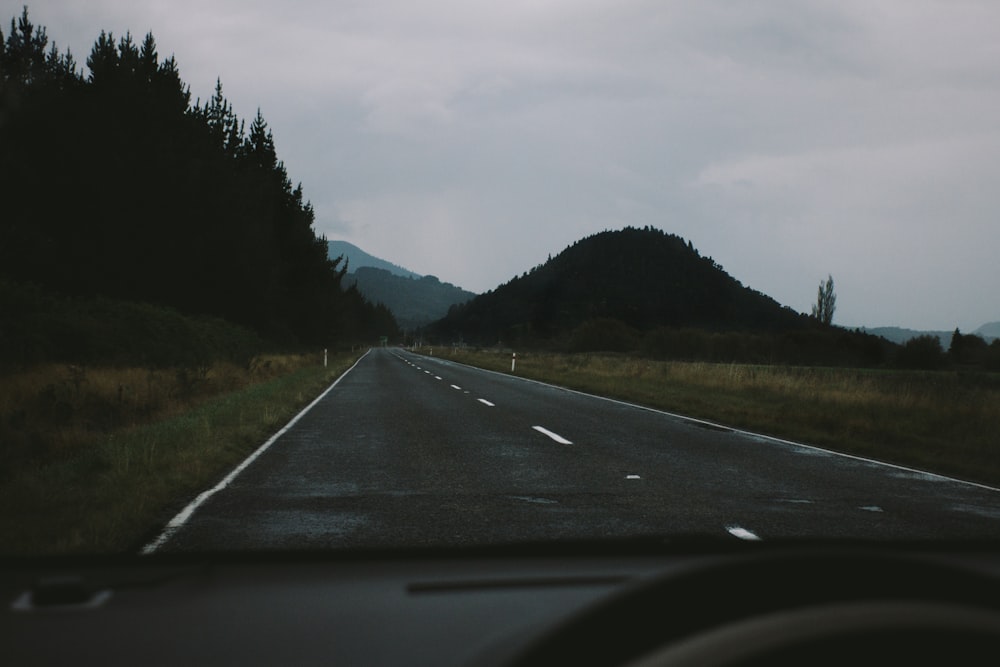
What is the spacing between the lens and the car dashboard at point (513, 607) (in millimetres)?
1244

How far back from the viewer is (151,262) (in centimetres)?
4094

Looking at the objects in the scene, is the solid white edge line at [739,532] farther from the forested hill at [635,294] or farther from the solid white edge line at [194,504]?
the forested hill at [635,294]

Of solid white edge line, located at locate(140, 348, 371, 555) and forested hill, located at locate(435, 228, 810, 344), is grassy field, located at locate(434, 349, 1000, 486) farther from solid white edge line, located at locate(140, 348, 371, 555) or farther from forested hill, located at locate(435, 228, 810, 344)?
forested hill, located at locate(435, 228, 810, 344)

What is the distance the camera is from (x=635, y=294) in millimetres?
136875

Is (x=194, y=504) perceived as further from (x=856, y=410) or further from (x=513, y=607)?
(x=856, y=410)

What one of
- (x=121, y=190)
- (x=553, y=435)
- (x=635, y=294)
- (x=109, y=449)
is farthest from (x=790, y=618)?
(x=635, y=294)

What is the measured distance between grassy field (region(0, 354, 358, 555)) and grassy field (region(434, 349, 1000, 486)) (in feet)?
31.7

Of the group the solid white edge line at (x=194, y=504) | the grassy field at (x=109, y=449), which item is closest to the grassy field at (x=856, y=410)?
the solid white edge line at (x=194, y=504)

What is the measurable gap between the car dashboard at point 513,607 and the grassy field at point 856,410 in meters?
9.41

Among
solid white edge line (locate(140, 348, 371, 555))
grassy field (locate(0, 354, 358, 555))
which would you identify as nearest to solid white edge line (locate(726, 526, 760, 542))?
solid white edge line (locate(140, 348, 371, 555))

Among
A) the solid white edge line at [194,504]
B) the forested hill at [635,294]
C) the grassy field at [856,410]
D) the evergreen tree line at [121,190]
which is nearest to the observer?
the solid white edge line at [194,504]

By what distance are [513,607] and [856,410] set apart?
1773 centimetres

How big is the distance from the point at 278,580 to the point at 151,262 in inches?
1671

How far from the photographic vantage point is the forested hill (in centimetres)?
12124
